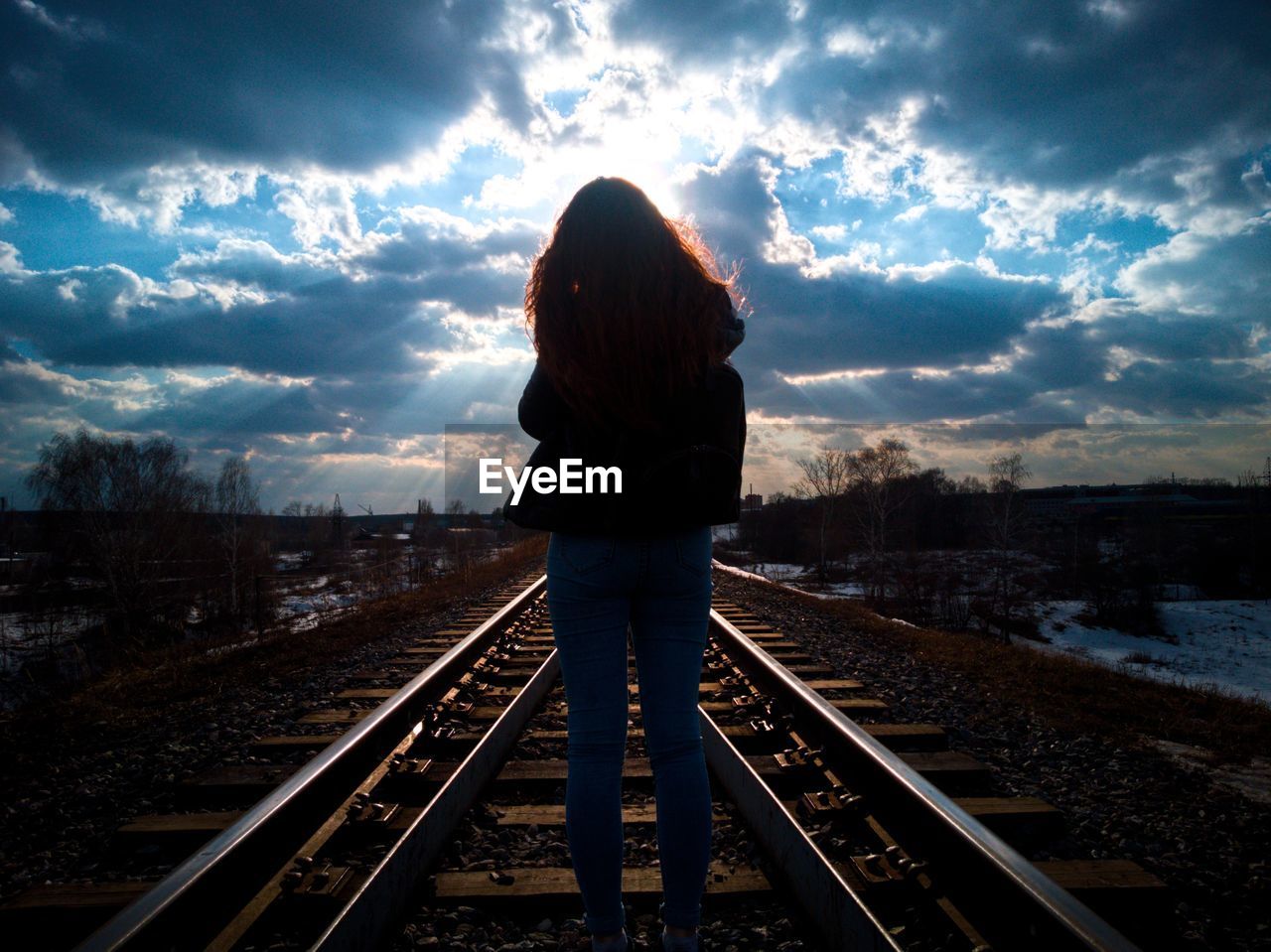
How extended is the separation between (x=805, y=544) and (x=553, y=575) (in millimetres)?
59510

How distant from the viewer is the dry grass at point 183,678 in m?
4.03

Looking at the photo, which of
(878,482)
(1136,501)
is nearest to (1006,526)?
(878,482)

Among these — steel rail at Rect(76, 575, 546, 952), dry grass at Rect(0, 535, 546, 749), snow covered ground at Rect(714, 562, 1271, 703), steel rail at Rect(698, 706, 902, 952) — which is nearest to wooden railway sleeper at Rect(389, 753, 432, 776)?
steel rail at Rect(76, 575, 546, 952)

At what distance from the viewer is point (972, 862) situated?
184cm

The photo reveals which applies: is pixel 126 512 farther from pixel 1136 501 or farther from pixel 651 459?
pixel 1136 501

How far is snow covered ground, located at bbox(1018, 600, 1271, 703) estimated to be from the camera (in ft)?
77.5

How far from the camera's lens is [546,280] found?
4.97ft

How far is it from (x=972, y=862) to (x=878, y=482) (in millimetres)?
47960

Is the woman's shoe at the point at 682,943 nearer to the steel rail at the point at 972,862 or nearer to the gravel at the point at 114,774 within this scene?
the steel rail at the point at 972,862

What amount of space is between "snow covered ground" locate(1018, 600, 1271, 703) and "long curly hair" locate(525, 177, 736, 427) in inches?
915

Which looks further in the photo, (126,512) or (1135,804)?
(126,512)

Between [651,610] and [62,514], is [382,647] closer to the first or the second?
[651,610]

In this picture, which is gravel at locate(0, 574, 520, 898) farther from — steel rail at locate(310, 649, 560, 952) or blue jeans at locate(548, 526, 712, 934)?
blue jeans at locate(548, 526, 712, 934)

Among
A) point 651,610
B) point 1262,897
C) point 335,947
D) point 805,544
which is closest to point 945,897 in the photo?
point 1262,897
